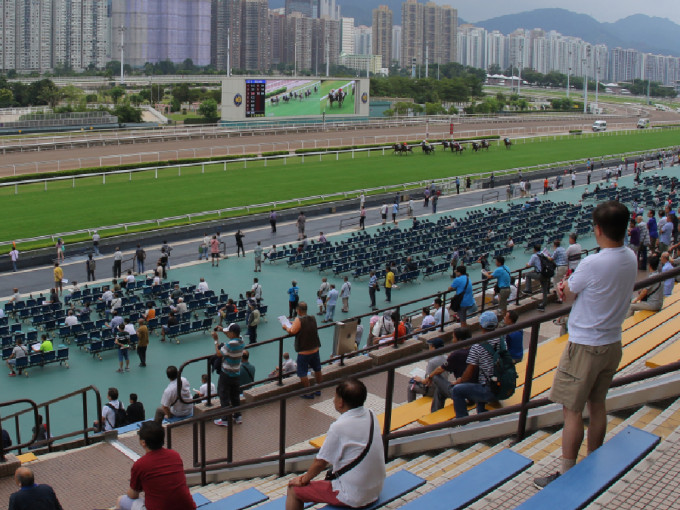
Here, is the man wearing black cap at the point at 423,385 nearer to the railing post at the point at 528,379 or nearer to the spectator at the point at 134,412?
the railing post at the point at 528,379

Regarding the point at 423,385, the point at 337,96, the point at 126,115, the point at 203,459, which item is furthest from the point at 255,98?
the point at 203,459

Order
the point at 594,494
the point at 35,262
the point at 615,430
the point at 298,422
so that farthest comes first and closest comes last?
→ the point at 35,262, the point at 298,422, the point at 615,430, the point at 594,494

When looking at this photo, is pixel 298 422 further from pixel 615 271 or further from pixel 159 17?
pixel 159 17

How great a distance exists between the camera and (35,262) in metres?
25.2

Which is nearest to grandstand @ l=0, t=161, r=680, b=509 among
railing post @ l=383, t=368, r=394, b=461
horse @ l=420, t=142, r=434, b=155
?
railing post @ l=383, t=368, r=394, b=461

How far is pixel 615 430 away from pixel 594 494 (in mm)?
990

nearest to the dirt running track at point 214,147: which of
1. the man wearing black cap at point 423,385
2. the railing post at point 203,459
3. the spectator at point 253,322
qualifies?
the spectator at point 253,322

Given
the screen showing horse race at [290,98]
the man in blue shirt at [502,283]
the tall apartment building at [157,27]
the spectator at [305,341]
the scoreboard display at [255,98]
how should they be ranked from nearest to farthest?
the spectator at [305,341] < the man in blue shirt at [502,283] < the screen showing horse race at [290,98] < the scoreboard display at [255,98] < the tall apartment building at [157,27]

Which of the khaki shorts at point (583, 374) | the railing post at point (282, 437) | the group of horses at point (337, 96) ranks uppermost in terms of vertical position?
the group of horses at point (337, 96)

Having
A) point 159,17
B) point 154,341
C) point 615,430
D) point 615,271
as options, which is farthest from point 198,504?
point 159,17

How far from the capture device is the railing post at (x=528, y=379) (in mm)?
4527

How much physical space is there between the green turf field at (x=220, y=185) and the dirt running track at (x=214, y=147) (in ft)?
12.5

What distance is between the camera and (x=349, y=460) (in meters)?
3.96

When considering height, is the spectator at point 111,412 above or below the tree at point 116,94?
below
